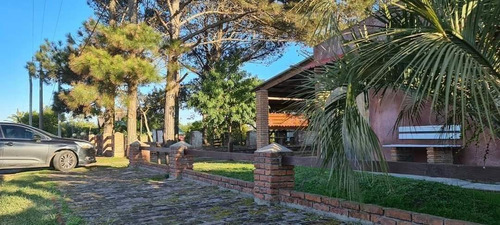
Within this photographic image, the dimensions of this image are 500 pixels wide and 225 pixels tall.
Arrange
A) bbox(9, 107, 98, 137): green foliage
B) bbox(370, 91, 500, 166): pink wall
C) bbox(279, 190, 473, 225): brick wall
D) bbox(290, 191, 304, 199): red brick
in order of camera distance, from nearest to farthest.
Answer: bbox(279, 190, 473, 225): brick wall → bbox(290, 191, 304, 199): red brick → bbox(370, 91, 500, 166): pink wall → bbox(9, 107, 98, 137): green foliage

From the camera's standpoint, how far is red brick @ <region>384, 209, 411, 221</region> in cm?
420

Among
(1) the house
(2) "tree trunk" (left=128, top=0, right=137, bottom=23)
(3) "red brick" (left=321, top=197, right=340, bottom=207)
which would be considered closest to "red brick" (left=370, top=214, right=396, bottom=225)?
(3) "red brick" (left=321, top=197, right=340, bottom=207)

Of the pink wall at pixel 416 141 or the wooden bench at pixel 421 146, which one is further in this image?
the wooden bench at pixel 421 146

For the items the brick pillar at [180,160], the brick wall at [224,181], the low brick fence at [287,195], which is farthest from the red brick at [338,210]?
the brick pillar at [180,160]

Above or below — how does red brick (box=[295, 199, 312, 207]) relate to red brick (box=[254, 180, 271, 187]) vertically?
below

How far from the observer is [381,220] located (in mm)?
4488

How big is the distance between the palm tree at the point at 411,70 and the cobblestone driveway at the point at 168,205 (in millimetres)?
1936

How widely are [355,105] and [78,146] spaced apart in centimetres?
1160

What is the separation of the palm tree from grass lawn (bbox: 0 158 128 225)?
3.74 metres

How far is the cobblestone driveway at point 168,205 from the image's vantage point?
17.8 ft

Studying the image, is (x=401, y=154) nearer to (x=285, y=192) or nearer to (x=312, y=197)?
(x=285, y=192)

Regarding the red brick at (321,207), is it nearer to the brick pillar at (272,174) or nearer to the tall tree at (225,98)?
the brick pillar at (272,174)

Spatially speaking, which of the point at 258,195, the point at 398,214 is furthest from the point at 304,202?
the point at 398,214

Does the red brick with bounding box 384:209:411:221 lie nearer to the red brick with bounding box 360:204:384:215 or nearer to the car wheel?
the red brick with bounding box 360:204:384:215
